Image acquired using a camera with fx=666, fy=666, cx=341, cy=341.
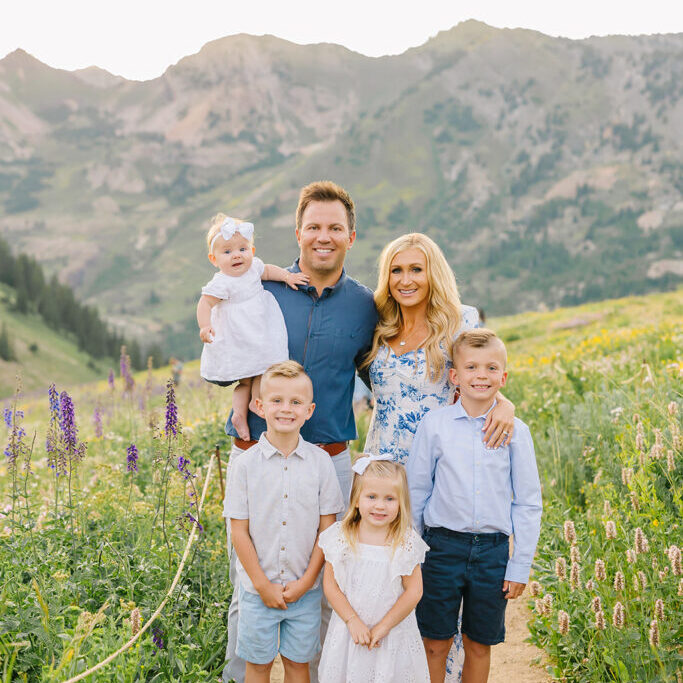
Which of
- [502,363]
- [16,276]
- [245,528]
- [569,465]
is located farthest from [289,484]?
[16,276]

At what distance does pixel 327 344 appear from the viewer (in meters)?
4.06

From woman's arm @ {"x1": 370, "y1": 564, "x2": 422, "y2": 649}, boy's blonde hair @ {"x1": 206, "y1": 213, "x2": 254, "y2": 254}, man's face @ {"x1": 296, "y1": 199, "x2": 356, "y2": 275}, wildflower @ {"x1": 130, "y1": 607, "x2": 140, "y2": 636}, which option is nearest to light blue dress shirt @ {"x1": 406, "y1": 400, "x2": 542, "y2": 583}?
woman's arm @ {"x1": 370, "y1": 564, "x2": 422, "y2": 649}

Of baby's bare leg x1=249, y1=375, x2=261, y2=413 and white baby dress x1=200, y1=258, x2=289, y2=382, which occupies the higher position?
white baby dress x1=200, y1=258, x2=289, y2=382

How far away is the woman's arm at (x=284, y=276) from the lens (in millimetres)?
4109

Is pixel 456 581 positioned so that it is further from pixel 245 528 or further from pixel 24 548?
pixel 24 548

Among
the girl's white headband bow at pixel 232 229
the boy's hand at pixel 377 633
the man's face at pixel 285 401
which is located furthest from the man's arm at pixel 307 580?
the girl's white headband bow at pixel 232 229

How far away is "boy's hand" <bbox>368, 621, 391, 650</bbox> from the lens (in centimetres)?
326

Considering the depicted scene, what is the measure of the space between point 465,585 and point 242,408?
1.65 metres

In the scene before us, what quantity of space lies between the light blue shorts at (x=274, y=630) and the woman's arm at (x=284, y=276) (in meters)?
1.81

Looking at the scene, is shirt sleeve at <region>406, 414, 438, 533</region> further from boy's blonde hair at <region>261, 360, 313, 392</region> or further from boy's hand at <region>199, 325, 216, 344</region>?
boy's hand at <region>199, 325, 216, 344</region>

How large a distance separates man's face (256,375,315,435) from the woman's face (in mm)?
895

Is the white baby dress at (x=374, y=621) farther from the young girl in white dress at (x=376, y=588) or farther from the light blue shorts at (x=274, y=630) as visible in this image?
the light blue shorts at (x=274, y=630)

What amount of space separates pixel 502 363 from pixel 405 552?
1147 millimetres

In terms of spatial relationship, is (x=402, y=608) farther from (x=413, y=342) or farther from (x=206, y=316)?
(x=206, y=316)
